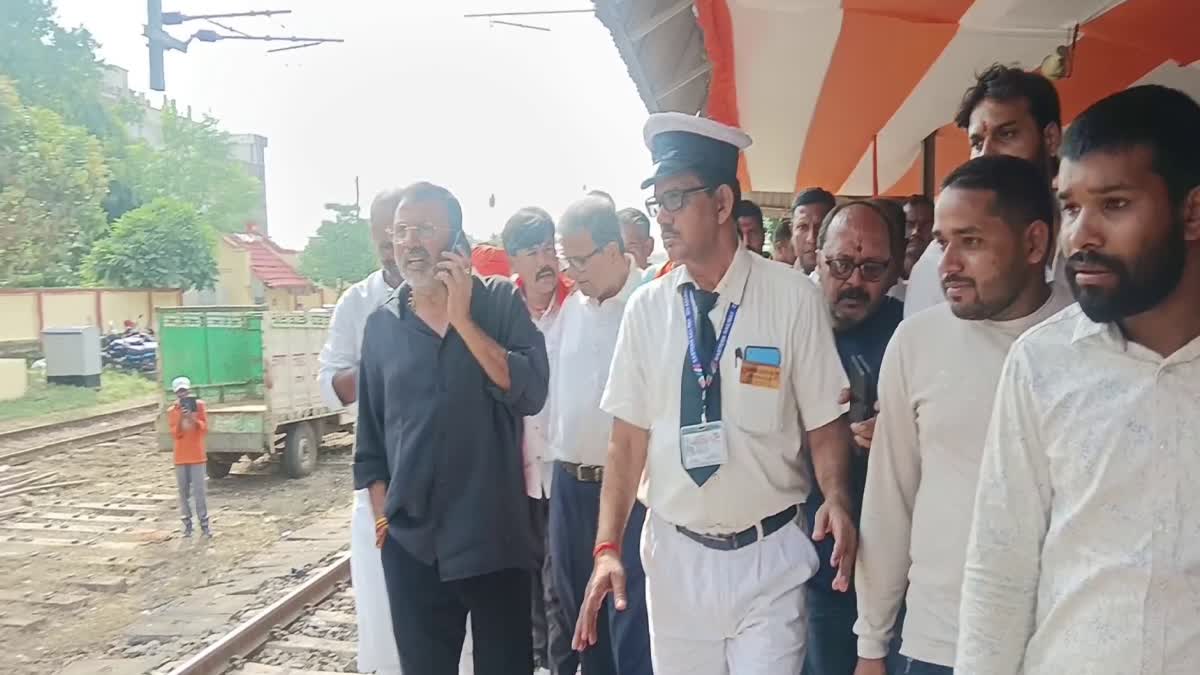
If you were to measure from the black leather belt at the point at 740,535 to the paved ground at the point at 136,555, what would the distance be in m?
5.10

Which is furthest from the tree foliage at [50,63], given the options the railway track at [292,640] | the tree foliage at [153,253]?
the railway track at [292,640]

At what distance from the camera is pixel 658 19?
350cm

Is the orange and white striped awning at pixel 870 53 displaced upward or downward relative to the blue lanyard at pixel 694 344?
upward

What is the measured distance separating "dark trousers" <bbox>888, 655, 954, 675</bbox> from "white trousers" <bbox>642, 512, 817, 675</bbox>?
294mm

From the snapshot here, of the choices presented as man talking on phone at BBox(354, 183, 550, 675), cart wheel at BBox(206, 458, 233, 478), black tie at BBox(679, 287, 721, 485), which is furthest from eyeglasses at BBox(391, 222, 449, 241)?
cart wheel at BBox(206, 458, 233, 478)

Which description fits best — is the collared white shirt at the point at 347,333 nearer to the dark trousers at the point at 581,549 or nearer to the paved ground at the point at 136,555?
the dark trousers at the point at 581,549

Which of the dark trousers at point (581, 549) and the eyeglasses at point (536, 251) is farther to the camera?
the eyeglasses at point (536, 251)

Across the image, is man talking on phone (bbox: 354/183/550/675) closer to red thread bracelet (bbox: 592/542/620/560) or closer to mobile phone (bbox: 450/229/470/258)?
mobile phone (bbox: 450/229/470/258)

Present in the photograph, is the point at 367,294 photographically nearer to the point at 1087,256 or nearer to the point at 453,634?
the point at 453,634

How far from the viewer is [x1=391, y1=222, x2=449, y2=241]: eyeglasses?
9.32 ft

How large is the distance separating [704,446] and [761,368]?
0.25 m

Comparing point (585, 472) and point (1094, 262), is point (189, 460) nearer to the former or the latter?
point (585, 472)

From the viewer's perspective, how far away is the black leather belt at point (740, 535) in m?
2.25

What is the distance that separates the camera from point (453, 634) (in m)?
2.86
